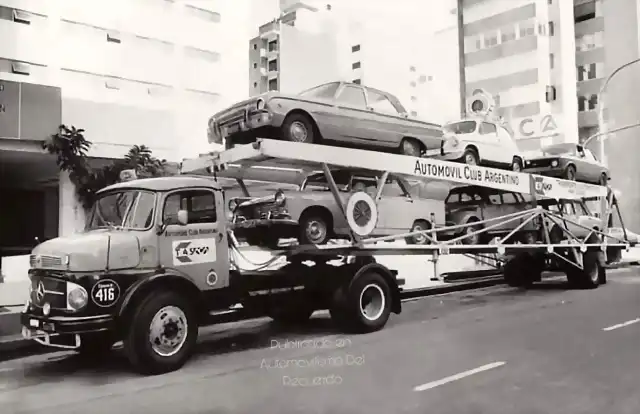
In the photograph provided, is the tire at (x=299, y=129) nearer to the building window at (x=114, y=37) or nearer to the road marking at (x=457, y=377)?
the building window at (x=114, y=37)

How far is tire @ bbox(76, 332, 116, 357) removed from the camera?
15.3 ft

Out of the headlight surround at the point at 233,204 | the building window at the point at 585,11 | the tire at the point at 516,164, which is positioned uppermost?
the building window at the point at 585,11

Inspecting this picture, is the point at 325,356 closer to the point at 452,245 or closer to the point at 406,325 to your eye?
the point at 406,325

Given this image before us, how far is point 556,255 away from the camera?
30.6 ft

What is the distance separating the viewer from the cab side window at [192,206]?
4925mm

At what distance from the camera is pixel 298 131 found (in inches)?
224

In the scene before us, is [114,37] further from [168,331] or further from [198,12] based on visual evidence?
[168,331]

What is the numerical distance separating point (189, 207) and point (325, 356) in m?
1.73

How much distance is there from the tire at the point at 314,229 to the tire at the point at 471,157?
2.67 metres

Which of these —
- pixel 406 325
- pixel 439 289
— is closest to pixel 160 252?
pixel 406 325

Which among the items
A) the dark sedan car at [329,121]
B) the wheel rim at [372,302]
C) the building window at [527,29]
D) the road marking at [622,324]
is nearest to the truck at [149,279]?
the wheel rim at [372,302]

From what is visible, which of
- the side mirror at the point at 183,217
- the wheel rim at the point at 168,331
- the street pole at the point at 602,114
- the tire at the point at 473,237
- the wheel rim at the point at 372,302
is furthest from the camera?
the street pole at the point at 602,114

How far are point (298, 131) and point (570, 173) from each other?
547 cm

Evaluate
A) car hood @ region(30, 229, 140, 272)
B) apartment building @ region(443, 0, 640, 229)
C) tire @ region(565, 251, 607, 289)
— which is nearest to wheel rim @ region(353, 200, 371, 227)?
car hood @ region(30, 229, 140, 272)
